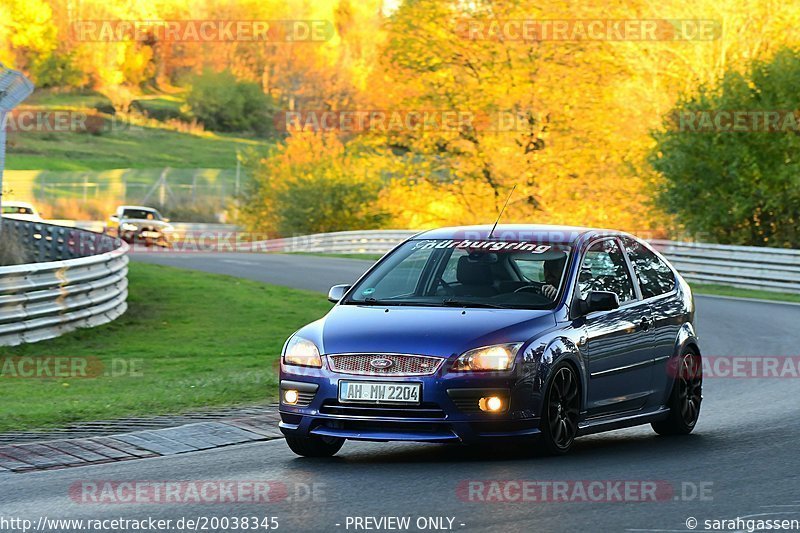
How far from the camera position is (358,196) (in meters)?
59.7

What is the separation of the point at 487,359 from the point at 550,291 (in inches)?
41.5

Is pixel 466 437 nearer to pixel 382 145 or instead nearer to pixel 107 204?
pixel 382 145

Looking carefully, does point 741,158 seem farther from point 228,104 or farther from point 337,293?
point 228,104

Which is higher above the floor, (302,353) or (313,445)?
(302,353)

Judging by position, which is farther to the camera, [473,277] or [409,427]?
[473,277]

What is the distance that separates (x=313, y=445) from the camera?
374 inches

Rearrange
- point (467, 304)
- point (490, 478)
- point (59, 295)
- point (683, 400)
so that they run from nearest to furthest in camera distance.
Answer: point (490, 478) < point (467, 304) < point (683, 400) < point (59, 295)

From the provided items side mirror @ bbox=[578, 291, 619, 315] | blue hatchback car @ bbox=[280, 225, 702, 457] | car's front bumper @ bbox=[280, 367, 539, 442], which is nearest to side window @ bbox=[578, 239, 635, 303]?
blue hatchback car @ bbox=[280, 225, 702, 457]

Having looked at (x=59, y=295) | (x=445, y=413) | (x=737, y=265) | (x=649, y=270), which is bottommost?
(x=737, y=265)

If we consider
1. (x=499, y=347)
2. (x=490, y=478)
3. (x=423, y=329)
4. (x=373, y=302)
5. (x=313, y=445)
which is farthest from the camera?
(x=373, y=302)

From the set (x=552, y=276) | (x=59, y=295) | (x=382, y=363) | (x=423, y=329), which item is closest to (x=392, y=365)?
(x=382, y=363)

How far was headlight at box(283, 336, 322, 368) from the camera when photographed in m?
9.17

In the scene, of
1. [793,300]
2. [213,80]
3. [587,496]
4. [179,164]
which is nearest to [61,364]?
[587,496]

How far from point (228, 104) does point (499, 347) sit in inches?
5063
